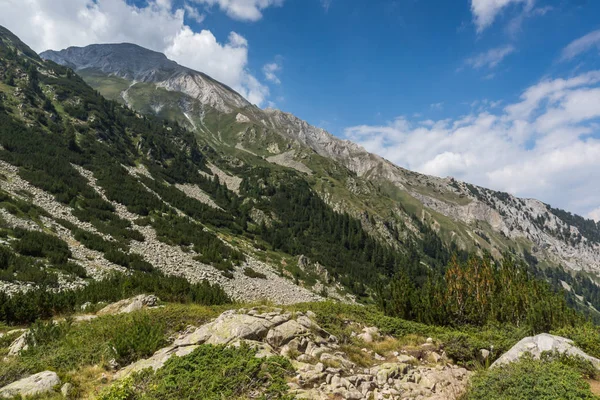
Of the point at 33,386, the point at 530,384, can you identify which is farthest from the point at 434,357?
the point at 33,386

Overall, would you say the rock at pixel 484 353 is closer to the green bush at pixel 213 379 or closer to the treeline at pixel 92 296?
the green bush at pixel 213 379

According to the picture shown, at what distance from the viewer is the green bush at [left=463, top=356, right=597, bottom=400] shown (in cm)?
707

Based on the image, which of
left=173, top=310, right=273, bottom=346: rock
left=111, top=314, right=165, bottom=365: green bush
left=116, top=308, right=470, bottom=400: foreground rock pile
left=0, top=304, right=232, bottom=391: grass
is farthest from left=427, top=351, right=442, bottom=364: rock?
left=111, top=314, right=165, bottom=365: green bush

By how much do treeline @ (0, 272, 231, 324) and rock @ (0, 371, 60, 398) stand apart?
9.47 m

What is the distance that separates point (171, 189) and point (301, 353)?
59368 millimetres

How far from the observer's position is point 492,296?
21.3 meters

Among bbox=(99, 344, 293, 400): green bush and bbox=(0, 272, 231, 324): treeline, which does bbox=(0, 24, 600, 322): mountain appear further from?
bbox=(99, 344, 293, 400): green bush

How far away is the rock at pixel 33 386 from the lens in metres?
7.67

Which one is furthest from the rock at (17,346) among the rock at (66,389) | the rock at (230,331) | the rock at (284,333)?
the rock at (284,333)

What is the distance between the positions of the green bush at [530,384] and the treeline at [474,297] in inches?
432

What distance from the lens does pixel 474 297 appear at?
869 inches

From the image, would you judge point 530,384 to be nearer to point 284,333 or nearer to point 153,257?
point 284,333

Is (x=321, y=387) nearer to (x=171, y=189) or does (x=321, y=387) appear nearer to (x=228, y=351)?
(x=228, y=351)

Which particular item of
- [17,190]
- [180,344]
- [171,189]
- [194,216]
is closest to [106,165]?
[171,189]
